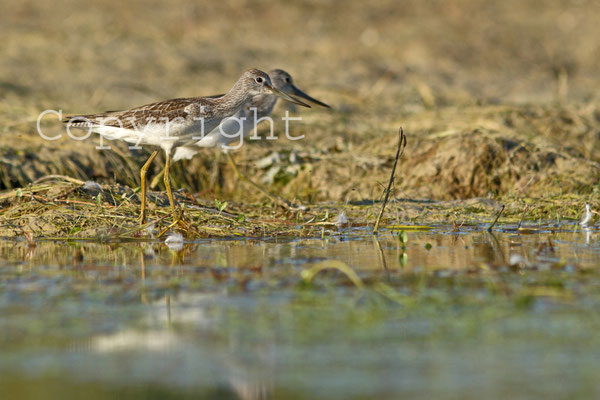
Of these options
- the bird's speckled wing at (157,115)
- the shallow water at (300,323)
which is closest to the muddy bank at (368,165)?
the bird's speckled wing at (157,115)

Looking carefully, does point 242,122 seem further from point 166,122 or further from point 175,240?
point 175,240

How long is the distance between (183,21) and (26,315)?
12860 millimetres

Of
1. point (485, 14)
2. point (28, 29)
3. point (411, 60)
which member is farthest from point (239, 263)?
point (485, 14)

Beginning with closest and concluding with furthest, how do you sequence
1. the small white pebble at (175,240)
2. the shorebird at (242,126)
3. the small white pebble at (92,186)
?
1. the small white pebble at (175,240)
2. the small white pebble at (92,186)
3. the shorebird at (242,126)

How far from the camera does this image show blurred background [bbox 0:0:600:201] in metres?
10.0

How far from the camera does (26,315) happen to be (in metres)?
4.85

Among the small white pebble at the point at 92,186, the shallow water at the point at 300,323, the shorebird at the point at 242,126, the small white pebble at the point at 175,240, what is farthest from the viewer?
the shorebird at the point at 242,126

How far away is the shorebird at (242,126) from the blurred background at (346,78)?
484mm

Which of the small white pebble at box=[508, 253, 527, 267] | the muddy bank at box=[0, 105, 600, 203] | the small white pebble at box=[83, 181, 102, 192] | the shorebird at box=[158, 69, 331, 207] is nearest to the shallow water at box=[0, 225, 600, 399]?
the small white pebble at box=[508, 253, 527, 267]

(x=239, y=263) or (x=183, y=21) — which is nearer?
(x=239, y=263)

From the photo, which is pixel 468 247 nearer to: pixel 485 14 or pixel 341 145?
pixel 341 145

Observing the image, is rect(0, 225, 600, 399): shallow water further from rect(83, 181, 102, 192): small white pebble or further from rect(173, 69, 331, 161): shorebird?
rect(173, 69, 331, 161): shorebird

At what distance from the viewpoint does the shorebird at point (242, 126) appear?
9016 mm

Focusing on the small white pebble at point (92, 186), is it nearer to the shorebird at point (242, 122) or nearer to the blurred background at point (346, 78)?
the shorebird at point (242, 122)
